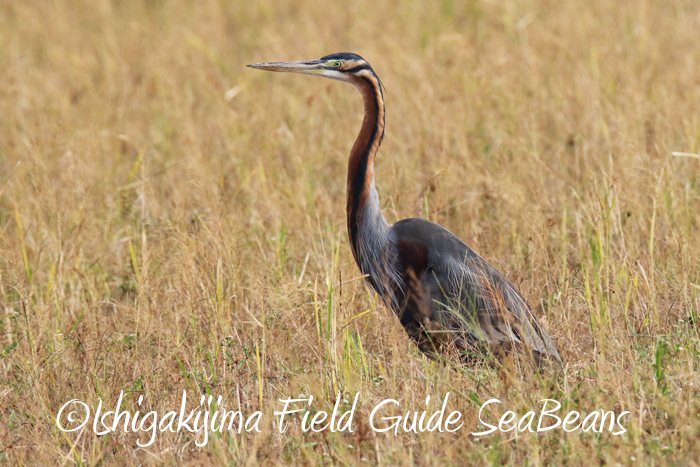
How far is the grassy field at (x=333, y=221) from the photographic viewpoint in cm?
326

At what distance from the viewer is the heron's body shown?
3891mm

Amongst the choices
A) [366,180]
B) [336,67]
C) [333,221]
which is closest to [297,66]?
[336,67]

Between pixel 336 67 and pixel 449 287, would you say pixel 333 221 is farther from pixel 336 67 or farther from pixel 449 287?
pixel 449 287

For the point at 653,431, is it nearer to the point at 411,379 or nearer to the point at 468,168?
the point at 411,379

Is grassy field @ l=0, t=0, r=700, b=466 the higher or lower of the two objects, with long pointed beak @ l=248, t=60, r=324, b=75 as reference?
lower

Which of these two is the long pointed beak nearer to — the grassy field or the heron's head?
the heron's head

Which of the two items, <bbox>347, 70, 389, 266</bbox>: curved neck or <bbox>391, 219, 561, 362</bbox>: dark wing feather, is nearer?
<bbox>391, 219, 561, 362</bbox>: dark wing feather

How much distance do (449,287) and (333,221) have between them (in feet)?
4.24

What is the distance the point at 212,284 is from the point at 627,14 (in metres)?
5.99

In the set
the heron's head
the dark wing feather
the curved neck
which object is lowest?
the dark wing feather

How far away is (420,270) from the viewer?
13.3ft

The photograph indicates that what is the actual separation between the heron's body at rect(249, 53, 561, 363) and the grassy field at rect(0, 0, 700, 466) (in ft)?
0.49

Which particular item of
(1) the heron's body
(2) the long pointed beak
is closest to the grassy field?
(1) the heron's body

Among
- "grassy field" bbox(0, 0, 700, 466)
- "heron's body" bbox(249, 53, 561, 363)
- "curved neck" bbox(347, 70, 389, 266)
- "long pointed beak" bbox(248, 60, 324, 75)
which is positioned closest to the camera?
"grassy field" bbox(0, 0, 700, 466)
